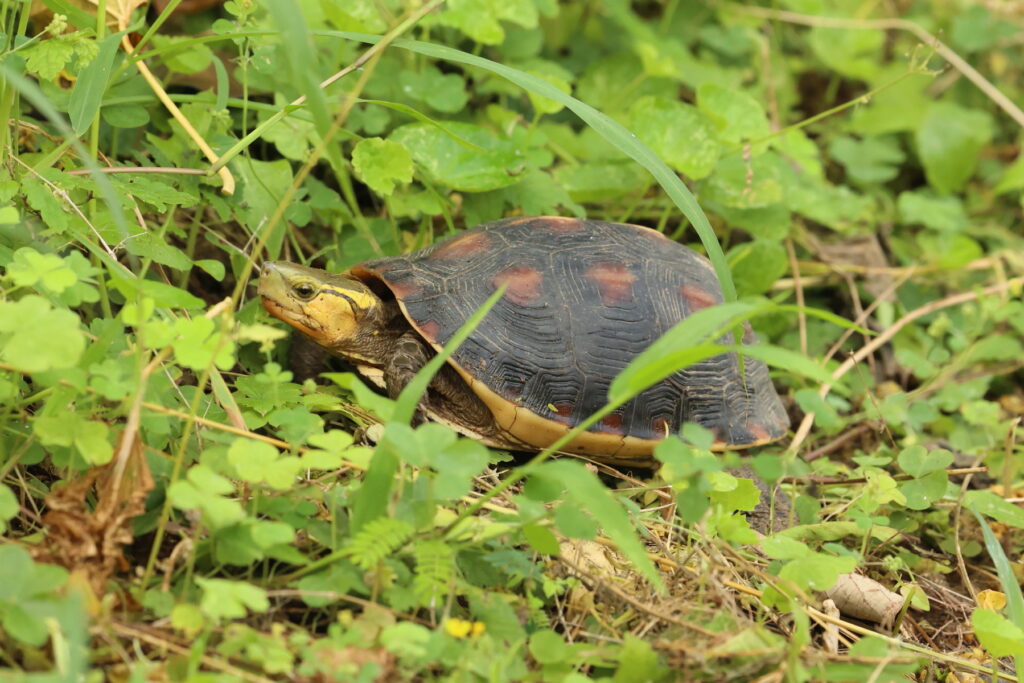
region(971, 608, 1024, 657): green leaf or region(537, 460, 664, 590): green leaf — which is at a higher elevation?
region(537, 460, 664, 590): green leaf

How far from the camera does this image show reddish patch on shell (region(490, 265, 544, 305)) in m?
2.83

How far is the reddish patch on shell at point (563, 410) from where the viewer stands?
2.77 meters

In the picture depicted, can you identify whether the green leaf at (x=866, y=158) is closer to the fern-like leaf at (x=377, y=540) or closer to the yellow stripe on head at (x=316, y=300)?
the yellow stripe on head at (x=316, y=300)

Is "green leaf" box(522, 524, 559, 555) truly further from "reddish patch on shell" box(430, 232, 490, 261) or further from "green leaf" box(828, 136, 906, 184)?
"green leaf" box(828, 136, 906, 184)

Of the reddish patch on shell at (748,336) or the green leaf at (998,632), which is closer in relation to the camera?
the green leaf at (998,632)

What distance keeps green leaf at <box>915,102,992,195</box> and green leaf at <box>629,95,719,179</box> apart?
2070 mm

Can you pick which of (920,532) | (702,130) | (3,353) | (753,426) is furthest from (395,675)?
(702,130)

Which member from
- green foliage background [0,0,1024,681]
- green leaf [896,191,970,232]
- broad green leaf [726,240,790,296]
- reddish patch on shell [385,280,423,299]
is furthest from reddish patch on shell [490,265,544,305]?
green leaf [896,191,970,232]

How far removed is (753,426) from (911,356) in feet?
3.62

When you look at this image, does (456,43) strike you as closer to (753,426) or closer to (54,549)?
(753,426)

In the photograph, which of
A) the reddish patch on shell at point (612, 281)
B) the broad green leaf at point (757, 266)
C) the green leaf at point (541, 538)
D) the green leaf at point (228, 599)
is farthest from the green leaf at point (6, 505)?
the broad green leaf at point (757, 266)

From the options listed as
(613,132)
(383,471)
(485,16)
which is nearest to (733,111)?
(485,16)

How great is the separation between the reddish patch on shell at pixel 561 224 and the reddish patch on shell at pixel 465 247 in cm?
20

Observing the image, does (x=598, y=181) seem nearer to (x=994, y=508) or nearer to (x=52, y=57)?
(x=994, y=508)
